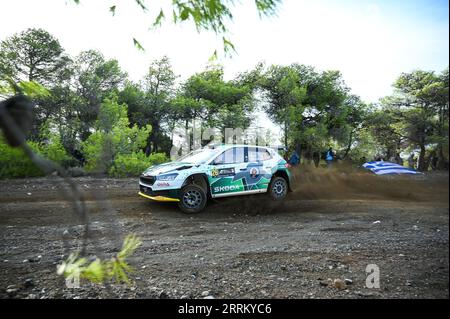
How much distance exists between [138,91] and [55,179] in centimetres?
2340

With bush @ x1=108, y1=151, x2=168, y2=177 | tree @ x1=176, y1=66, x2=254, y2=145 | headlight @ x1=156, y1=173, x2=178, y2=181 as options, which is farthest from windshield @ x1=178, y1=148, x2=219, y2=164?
tree @ x1=176, y1=66, x2=254, y2=145

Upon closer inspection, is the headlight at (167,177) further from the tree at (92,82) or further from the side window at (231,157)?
the tree at (92,82)

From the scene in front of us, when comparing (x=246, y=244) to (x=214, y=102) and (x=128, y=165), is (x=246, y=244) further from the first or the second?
(x=214, y=102)

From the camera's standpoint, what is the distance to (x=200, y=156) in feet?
26.0

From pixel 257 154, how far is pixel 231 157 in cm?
94

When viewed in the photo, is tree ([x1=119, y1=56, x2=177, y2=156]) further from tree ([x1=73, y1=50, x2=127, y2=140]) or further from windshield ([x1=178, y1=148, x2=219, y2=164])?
windshield ([x1=178, y1=148, x2=219, y2=164])

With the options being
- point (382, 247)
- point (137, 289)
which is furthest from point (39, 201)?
point (382, 247)

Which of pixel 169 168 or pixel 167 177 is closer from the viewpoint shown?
pixel 167 177

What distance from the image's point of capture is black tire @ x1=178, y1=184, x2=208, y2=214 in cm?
715

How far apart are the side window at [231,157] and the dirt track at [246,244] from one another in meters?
1.23

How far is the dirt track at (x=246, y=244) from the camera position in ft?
10.4

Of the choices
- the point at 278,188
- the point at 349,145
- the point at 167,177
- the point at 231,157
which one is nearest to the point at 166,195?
the point at 167,177

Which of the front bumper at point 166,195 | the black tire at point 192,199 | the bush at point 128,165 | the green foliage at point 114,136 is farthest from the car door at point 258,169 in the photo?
the green foliage at point 114,136

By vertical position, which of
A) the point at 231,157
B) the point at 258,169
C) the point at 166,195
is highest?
the point at 231,157
